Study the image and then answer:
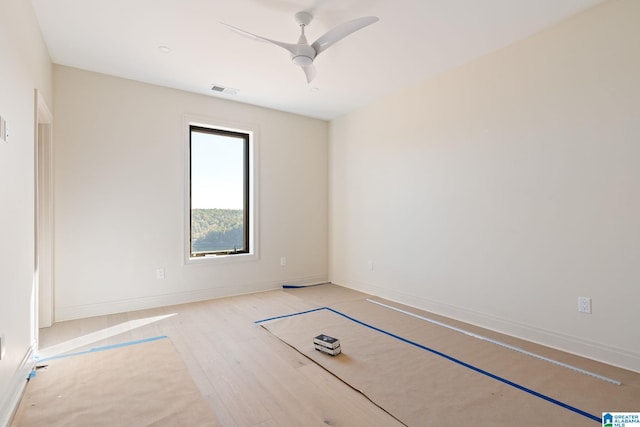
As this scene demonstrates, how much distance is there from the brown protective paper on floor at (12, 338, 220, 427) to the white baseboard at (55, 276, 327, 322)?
110cm

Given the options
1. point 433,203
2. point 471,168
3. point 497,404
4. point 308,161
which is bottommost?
point 497,404

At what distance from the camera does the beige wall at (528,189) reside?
7.93ft

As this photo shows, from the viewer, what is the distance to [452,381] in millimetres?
2164

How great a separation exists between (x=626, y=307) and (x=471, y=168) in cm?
165

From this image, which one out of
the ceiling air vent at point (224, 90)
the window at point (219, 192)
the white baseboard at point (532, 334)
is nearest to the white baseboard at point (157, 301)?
the window at point (219, 192)

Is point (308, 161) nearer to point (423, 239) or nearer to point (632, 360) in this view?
point (423, 239)

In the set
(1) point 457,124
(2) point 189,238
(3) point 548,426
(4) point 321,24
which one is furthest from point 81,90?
(3) point 548,426

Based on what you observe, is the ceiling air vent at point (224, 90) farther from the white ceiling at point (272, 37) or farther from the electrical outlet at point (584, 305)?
the electrical outlet at point (584, 305)

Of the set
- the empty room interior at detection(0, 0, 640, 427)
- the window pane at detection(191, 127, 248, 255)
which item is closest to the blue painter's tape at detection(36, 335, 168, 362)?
the empty room interior at detection(0, 0, 640, 427)

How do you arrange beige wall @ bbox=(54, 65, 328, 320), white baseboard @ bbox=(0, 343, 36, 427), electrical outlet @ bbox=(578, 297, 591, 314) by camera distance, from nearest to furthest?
1. white baseboard @ bbox=(0, 343, 36, 427)
2. electrical outlet @ bbox=(578, 297, 591, 314)
3. beige wall @ bbox=(54, 65, 328, 320)

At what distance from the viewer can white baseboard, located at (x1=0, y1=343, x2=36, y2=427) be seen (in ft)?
5.62

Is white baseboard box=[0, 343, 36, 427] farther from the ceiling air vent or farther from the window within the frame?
the ceiling air vent

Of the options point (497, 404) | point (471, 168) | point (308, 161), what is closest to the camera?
point (497, 404)

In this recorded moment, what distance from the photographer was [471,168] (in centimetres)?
339
